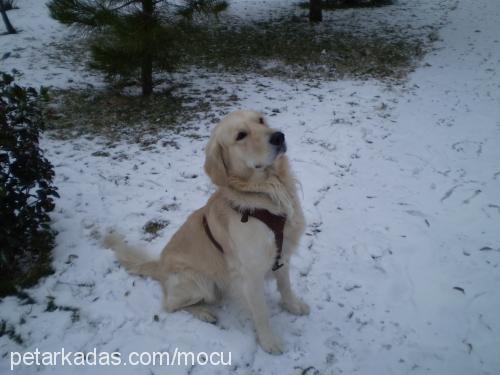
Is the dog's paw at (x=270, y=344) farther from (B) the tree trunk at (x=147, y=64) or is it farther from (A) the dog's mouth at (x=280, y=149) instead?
(B) the tree trunk at (x=147, y=64)

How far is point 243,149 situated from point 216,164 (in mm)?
223

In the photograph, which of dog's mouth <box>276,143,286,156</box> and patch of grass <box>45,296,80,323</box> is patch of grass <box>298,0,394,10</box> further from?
patch of grass <box>45,296,80,323</box>

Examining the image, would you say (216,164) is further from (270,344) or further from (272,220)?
(270,344)

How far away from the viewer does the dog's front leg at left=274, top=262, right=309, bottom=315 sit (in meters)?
2.58

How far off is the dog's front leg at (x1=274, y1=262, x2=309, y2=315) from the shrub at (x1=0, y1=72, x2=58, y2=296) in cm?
215

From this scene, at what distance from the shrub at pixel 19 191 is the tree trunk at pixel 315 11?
967 centimetres

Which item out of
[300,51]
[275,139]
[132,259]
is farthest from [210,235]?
[300,51]

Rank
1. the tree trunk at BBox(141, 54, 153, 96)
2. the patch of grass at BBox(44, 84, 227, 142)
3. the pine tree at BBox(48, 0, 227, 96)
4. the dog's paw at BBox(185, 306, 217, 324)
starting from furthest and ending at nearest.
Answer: the tree trunk at BBox(141, 54, 153, 96) < the patch of grass at BBox(44, 84, 227, 142) < the pine tree at BBox(48, 0, 227, 96) < the dog's paw at BBox(185, 306, 217, 324)

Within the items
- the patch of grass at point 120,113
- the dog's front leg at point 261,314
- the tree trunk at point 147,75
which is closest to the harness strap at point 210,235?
the dog's front leg at point 261,314

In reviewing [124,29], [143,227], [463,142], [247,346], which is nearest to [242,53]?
[124,29]

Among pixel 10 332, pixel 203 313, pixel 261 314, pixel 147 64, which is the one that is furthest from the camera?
pixel 147 64

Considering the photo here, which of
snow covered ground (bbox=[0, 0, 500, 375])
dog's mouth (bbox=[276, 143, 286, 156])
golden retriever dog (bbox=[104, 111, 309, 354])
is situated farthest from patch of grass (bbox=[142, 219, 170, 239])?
dog's mouth (bbox=[276, 143, 286, 156])

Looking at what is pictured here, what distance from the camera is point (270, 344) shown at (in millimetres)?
2369

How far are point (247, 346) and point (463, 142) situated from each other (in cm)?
447
